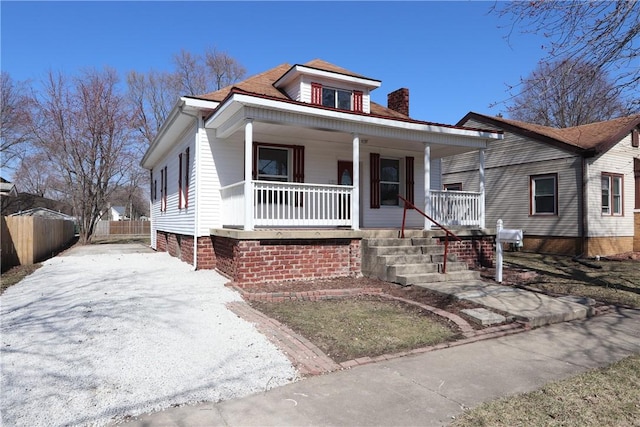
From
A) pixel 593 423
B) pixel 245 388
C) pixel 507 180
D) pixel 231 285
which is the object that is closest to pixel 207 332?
pixel 245 388

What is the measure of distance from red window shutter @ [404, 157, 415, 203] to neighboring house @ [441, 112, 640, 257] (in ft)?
13.0

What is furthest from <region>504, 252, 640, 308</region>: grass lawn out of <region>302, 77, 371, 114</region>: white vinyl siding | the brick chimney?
<region>302, 77, 371, 114</region>: white vinyl siding

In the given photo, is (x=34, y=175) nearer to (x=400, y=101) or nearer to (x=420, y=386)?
(x=400, y=101)

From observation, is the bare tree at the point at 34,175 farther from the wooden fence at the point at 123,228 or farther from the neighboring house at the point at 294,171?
the neighboring house at the point at 294,171

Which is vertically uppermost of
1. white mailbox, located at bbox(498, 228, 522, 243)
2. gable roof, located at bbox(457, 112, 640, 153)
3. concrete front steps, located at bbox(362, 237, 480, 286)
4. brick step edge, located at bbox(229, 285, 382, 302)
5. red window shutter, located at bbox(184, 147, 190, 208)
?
gable roof, located at bbox(457, 112, 640, 153)

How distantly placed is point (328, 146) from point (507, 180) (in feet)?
32.1

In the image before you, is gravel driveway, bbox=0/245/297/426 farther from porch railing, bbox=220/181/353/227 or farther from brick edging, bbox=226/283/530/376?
porch railing, bbox=220/181/353/227

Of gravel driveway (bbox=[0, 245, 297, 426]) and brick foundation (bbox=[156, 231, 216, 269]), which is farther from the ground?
brick foundation (bbox=[156, 231, 216, 269])

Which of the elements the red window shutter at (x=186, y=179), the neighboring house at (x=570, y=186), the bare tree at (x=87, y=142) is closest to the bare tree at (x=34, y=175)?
the bare tree at (x=87, y=142)

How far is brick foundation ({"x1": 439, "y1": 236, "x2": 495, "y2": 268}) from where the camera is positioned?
1047 centimetres

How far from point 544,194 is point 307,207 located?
35.7 feet

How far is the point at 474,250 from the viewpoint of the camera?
35.5ft

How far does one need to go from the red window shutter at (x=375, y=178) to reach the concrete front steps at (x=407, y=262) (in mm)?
2771

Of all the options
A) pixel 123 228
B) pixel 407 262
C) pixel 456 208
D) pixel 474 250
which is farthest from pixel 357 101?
pixel 123 228
